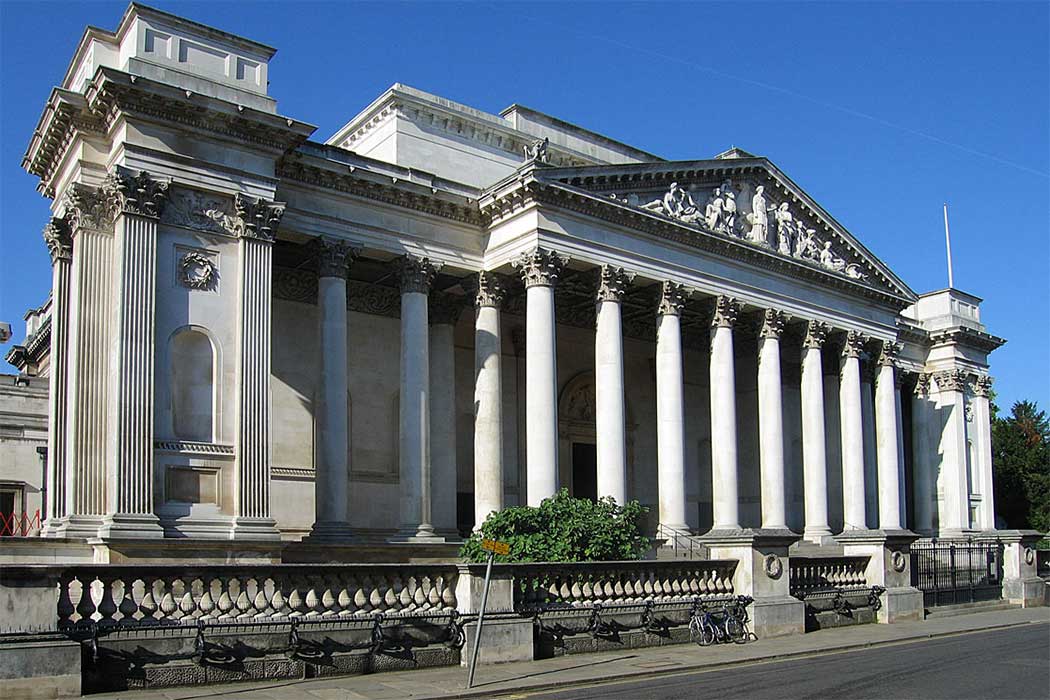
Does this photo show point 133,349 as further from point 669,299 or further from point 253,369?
point 669,299

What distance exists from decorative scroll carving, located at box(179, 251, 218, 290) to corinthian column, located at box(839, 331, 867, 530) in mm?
25930

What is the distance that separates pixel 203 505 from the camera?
2509cm

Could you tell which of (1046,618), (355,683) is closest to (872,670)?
(355,683)

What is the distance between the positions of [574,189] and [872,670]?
1780 centimetres

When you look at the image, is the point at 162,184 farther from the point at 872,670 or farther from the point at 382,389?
the point at 872,670

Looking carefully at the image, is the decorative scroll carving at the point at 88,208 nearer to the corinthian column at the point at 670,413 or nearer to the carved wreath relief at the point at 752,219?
the carved wreath relief at the point at 752,219

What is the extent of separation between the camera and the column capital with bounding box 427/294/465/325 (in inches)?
1373

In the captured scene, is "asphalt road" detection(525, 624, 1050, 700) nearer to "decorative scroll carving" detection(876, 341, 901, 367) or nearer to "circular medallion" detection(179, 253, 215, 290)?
"circular medallion" detection(179, 253, 215, 290)

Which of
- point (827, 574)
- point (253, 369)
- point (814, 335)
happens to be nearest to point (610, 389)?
point (827, 574)

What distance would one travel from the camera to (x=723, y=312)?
3709 cm

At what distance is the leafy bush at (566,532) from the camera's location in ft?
81.9

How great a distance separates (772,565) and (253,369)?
13.0 metres

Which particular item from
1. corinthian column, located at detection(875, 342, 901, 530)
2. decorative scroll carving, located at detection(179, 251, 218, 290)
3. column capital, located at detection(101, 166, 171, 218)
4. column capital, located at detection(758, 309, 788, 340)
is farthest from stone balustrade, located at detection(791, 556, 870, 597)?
corinthian column, located at detection(875, 342, 901, 530)

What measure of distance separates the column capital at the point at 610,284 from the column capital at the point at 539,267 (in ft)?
6.44
